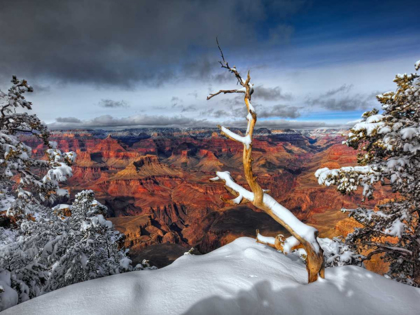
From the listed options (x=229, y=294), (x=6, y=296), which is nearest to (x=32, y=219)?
(x=6, y=296)

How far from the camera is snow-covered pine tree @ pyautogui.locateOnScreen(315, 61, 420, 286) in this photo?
5461mm

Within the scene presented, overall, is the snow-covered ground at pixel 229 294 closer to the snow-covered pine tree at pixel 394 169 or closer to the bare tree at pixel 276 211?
the bare tree at pixel 276 211

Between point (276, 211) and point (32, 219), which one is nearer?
point (276, 211)

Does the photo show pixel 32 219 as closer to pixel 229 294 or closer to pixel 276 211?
pixel 229 294

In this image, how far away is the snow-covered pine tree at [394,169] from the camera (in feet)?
17.9

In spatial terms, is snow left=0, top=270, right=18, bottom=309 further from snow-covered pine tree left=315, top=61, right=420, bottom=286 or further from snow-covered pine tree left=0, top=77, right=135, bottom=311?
snow-covered pine tree left=315, top=61, right=420, bottom=286

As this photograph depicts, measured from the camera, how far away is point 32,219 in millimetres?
7371

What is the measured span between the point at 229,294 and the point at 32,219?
8264 millimetres

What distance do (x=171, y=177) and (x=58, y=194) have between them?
170226 millimetres

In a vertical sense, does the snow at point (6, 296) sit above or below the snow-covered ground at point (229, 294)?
below

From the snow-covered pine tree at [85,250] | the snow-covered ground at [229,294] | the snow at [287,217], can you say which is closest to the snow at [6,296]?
the snow-covered ground at [229,294]

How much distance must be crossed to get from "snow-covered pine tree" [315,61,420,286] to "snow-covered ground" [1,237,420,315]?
3529mm

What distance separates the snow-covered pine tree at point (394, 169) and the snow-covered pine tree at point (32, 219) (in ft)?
27.2

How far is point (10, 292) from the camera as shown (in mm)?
3520
